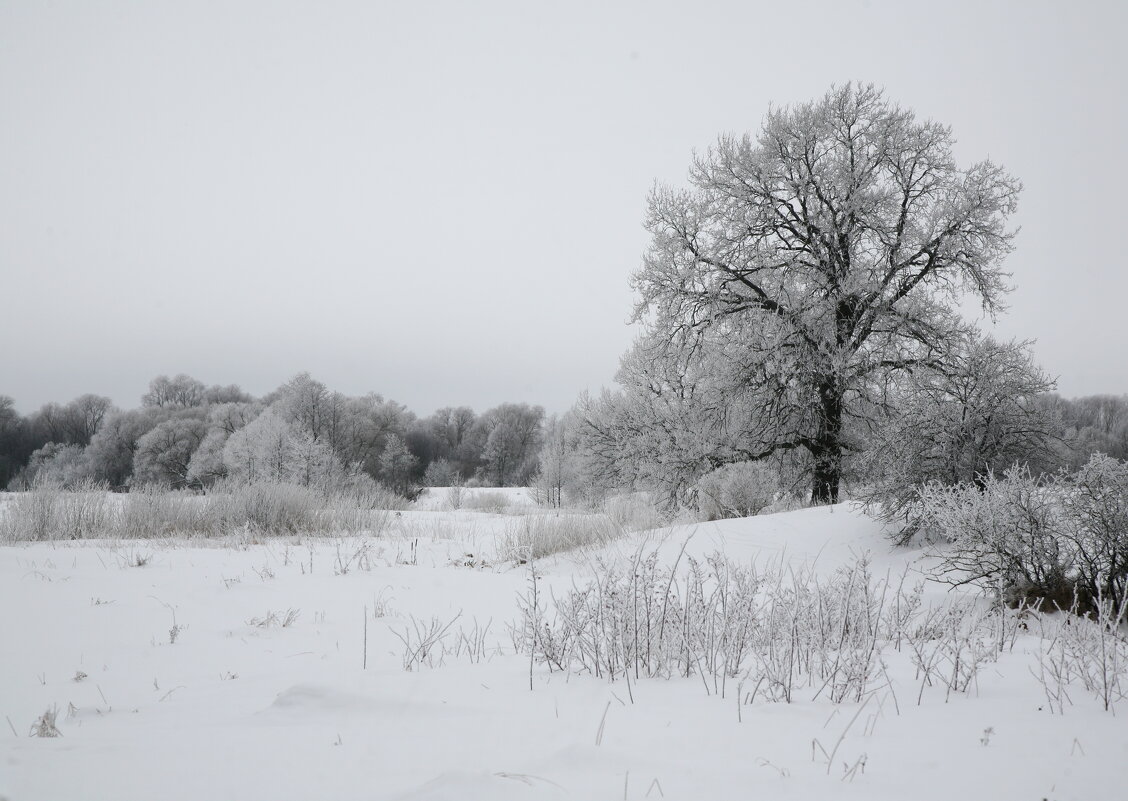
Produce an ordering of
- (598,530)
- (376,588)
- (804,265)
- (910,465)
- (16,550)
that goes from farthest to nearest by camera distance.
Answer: (804,265)
(598,530)
(910,465)
(16,550)
(376,588)

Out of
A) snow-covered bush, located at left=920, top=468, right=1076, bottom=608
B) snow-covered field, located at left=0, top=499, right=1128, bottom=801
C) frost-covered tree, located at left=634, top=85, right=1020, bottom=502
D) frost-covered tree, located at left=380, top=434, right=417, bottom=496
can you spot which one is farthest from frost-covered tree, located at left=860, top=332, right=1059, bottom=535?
frost-covered tree, located at left=380, top=434, right=417, bottom=496

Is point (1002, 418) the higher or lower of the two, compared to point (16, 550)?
higher

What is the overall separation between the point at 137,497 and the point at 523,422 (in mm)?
59324

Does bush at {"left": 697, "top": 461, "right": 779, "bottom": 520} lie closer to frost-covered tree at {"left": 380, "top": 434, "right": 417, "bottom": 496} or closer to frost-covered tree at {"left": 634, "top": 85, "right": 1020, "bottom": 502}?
frost-covered tree at {"left": 634, "top": 85, "right": 1020, "bottom": 502}

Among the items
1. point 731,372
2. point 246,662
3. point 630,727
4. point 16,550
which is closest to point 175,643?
point 246,662

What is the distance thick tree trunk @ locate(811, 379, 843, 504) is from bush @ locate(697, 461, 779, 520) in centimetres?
108

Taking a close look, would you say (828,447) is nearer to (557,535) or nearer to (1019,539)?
(557,535)

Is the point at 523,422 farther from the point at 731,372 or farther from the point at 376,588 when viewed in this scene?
the point at 376,588

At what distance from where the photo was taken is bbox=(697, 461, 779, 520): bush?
47.9 ft

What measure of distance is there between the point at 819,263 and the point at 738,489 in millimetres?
6088

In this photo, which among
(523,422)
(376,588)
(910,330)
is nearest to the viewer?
(376,588)

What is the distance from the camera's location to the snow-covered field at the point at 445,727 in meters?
1.58

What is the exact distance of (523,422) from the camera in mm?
69188

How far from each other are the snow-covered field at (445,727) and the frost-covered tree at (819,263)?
11010 mm
